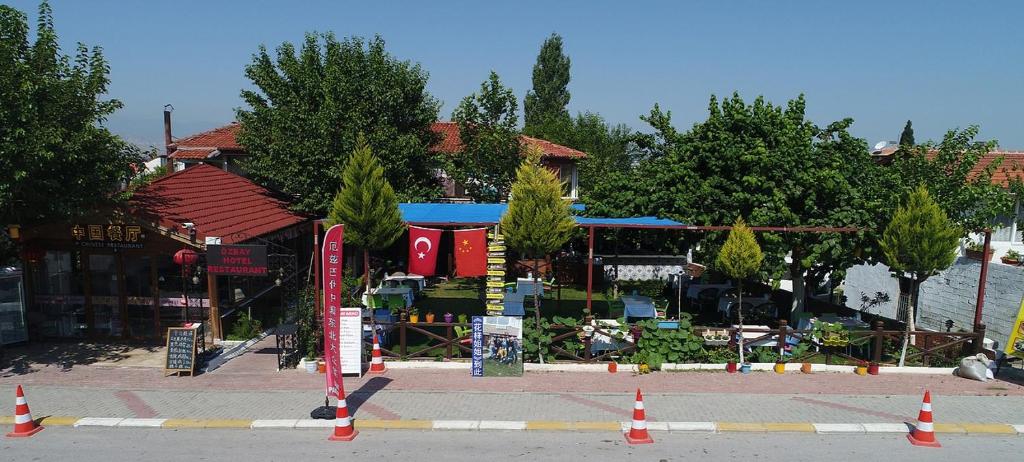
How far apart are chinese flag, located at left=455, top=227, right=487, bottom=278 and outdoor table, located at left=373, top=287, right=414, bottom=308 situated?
3798 millimetres

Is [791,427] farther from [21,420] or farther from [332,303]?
[21,420]

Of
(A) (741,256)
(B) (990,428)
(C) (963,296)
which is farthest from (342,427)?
(C) (963,296)

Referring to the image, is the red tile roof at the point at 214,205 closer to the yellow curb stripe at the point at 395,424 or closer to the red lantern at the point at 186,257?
the red lantern at the point at 186,257

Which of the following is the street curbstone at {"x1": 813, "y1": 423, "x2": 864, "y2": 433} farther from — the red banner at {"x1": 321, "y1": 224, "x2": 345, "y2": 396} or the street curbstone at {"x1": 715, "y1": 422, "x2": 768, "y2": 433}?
the red banner at {"x1": 321, "y1": 224, "x2": 345, "y2": 396}

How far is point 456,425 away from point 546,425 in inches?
55.0

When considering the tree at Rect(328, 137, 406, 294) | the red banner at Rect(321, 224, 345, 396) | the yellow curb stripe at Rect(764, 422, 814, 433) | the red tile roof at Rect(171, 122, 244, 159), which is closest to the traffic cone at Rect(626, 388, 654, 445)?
the yellow curb stripe at Rect(764, 422, 814, 433)

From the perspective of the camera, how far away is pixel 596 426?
31.2 feet

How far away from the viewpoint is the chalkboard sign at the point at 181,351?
11.9m

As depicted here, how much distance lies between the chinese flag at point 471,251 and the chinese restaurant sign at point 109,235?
6976 mm

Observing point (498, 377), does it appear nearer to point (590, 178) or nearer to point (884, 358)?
point (884, 358)

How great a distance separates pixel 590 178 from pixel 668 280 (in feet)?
26.9

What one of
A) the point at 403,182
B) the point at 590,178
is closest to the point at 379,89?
the point at 403,182

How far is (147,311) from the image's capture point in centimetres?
1430

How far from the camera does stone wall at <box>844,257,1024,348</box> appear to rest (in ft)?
50.2
